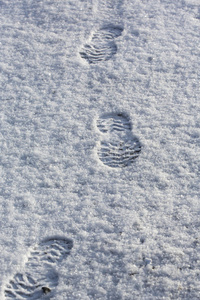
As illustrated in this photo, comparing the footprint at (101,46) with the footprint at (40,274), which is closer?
the footprint at (40,274)

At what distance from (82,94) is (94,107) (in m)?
0.13

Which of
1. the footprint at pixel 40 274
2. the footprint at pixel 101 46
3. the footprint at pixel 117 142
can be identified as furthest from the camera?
Result: the footprint at pixel 101 46

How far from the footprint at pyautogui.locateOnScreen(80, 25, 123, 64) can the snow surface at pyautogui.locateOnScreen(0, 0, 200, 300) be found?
0.02 meters

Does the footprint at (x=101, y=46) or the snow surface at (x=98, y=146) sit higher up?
the footprint at (x=101, y=46)

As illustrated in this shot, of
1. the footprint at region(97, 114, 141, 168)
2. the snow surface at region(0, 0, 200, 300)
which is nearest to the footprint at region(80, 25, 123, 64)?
the snow surface at region(0, 0, 200, 300)

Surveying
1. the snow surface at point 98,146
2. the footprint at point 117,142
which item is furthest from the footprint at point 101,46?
the footprint at point 117,142

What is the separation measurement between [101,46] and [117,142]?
0.81m

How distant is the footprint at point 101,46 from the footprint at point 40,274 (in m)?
1.21

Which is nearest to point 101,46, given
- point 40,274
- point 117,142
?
point 117,142

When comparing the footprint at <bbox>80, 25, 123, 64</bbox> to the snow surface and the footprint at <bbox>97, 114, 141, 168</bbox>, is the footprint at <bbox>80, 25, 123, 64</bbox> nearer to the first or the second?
the snow surface

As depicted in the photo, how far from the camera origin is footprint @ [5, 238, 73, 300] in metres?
1.35

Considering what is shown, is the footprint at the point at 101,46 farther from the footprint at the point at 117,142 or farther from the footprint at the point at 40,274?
the footprint at the point at 40,274

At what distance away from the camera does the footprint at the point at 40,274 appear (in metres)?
1.35

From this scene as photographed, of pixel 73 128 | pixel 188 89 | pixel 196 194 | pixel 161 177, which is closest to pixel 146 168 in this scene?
pixel 161 177
